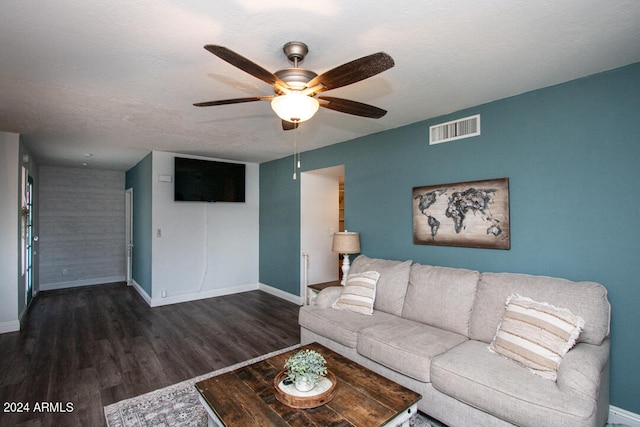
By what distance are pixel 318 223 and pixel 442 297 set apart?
115 inches

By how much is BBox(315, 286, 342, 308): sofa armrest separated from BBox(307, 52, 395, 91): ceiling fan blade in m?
2.24

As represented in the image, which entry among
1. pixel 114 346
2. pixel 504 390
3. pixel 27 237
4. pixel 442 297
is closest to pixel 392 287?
pixel 442 297

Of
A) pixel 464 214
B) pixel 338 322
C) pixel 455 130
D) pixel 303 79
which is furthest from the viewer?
pixel 455 130

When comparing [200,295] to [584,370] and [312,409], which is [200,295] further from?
[584,370]

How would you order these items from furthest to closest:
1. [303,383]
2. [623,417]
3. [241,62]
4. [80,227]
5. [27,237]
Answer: [80,227], [27,237], [623,417], [303,383], [241,62]

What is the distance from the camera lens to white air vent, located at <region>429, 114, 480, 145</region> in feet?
9.86

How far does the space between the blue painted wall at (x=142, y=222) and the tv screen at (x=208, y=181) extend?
464mm

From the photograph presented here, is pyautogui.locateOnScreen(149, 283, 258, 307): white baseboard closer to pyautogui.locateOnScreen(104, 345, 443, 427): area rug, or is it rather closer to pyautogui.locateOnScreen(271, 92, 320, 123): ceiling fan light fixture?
pyautogui.locateOnScreen(104, 345, 443, 427): area rug

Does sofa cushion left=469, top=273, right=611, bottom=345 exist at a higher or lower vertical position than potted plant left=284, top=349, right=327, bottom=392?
higher

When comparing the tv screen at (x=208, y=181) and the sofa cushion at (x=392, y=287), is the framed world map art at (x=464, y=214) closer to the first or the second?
the sofa cushion at (x=392, y=287)

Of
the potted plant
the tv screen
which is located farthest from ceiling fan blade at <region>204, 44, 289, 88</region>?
the tv screen

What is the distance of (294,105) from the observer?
1.75 m

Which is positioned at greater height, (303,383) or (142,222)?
(142,222)

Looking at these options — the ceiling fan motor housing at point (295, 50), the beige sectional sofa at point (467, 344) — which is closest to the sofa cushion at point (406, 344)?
the beige sectional sofa at point (467, 344)
